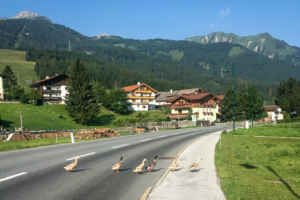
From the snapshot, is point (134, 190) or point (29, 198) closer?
point (29, 198)

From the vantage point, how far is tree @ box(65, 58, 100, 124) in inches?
2655

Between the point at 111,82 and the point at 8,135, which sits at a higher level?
the point at 111,82

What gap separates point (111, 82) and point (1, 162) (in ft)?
535

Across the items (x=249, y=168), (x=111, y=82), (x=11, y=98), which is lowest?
(x=249, y=168)

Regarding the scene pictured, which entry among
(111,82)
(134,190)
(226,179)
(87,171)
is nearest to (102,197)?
(134,190)

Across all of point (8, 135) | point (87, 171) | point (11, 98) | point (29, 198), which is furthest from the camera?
point (11, 98)

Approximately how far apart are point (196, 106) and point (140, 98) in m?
29.8

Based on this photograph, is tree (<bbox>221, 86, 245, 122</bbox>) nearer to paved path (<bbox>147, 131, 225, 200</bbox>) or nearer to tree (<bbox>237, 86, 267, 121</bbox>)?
tree (<bbox>237, 86, 267, 121</bbox>)

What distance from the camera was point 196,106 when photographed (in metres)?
89.5

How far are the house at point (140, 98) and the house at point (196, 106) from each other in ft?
60.7

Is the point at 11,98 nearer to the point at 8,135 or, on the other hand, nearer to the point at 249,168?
the point at 8,135

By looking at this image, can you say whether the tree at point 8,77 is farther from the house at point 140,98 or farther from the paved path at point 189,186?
the paved path at point 189,186

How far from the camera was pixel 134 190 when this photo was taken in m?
7.80

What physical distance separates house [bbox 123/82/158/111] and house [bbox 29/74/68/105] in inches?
1050
